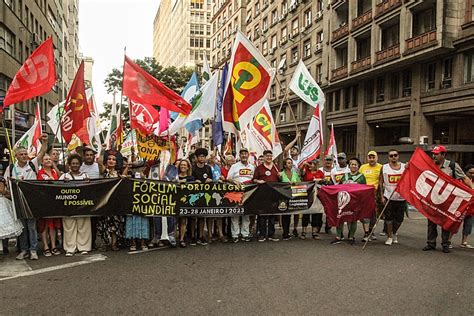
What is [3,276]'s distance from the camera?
18.3 feet

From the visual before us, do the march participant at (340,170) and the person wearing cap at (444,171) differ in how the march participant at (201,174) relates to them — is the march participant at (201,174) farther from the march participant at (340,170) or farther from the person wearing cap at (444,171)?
the person wearing cap at (444,171)

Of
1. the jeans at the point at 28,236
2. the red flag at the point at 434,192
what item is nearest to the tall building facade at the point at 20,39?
the jeans at the point at 28,236

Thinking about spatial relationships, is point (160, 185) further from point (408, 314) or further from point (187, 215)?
point (408, 314)

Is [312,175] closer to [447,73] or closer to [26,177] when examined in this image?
[26,177]

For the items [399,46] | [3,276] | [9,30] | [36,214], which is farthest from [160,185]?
[9,30]

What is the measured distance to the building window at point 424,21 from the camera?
74.5 ft

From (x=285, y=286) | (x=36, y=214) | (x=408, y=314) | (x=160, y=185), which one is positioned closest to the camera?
(x=408, y=314)

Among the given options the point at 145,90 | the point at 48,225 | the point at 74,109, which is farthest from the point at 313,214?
the point at 74,109

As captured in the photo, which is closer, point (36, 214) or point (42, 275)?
point (42, 275)

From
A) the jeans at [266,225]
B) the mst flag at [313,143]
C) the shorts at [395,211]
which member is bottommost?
the jeans at [266,225]

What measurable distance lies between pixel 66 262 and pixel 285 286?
3.39m

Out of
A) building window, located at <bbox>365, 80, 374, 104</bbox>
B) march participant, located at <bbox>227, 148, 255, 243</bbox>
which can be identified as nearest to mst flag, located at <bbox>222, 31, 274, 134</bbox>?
march participant, located at <bbox>227, 148, 255, 243</bbox>

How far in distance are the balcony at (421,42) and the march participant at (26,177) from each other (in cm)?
2003

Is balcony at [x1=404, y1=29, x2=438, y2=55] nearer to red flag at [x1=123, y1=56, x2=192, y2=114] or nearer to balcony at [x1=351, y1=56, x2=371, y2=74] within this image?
balcony at [x1=351, y1=56, x2=371, y2=74]
